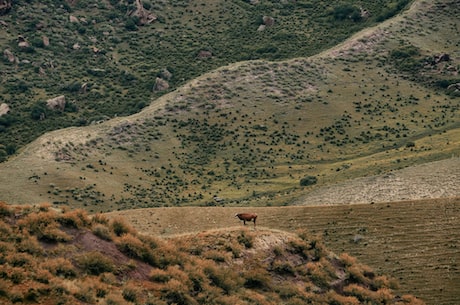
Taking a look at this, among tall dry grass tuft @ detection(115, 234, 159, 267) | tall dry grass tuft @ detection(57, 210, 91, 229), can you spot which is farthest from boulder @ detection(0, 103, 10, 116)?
tall dry grass tuft @ detection(115, 234, 159, 267)

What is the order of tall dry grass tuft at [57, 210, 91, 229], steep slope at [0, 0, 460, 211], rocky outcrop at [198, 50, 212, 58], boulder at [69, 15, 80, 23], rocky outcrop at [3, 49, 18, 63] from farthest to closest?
boulder at [69, 15, 80, 23] < rocky outcrop at [198, 50, 212, 58] < rocky outcrop at [3, 49, 18, 63] < steep slope at [0, 0, 460, 211] < tall dry grass tuft at [57, 210, 91, 229]

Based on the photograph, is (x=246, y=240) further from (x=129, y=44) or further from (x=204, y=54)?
(x=129, y=44)

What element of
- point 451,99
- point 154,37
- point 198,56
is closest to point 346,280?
point 451,99

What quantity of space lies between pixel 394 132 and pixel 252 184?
25688 millimetres

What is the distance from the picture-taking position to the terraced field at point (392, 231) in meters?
40.0

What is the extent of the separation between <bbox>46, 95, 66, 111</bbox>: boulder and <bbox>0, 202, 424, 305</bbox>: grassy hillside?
288 feet

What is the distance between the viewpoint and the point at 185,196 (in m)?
84.1

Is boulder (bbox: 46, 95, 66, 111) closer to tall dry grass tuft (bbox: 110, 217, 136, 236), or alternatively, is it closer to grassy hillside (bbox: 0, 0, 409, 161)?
grassy hillside (bbox: 0, 0, 409, 161)

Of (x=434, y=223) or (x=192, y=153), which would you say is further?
(x=192, y=153)

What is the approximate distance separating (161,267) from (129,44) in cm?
11951

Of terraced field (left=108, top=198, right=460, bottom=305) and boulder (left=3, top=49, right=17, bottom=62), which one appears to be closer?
terraced field (left=108, top=198, right=460, bottom=305)

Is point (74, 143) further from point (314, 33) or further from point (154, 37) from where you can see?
point (314, 33)

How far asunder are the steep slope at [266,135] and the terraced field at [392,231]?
23.9 m

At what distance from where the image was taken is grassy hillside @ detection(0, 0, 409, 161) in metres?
118
